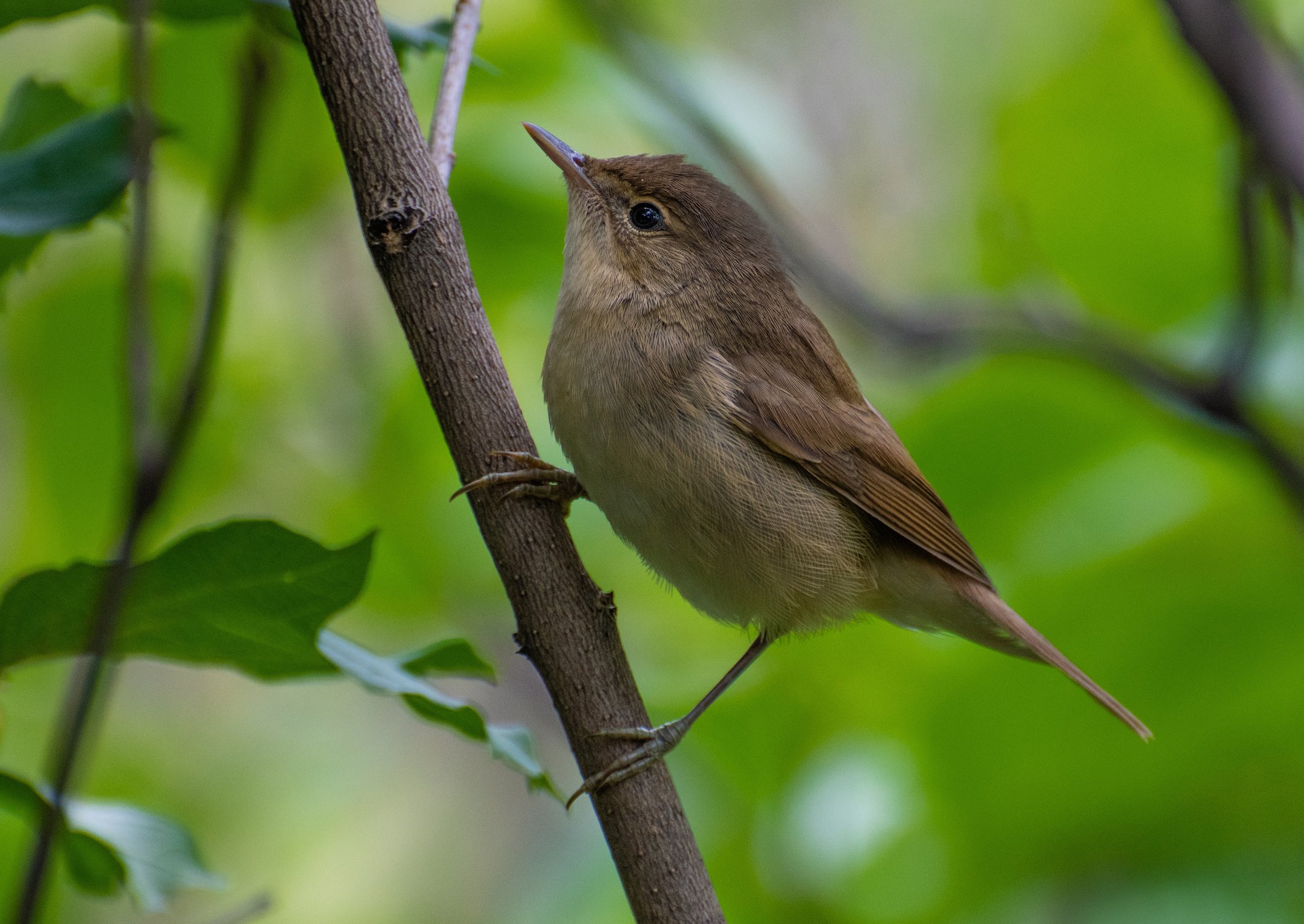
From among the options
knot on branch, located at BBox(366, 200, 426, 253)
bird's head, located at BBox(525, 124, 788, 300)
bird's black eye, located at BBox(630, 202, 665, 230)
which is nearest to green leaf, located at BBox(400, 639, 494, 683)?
knot on branch, located at BBox(366, 200, 426, 253)

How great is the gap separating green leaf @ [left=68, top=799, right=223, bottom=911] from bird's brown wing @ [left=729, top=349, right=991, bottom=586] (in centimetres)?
166

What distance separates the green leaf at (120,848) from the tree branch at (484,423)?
69 cm

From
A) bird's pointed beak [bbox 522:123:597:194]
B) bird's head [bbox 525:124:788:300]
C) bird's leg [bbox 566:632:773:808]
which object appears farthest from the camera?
bird's head [bbox 525:124:788:300]

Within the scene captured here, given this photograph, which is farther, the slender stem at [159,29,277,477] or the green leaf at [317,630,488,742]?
the green leaf at [317,630,488,742]

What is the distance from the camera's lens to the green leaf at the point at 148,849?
198 centimetres

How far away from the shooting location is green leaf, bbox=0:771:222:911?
179cm

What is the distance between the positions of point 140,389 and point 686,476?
80.1 inches

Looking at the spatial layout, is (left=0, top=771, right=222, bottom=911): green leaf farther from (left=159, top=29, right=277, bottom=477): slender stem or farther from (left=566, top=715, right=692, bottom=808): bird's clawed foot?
(left=159, top=29, right=277, bottom=477): slender stem

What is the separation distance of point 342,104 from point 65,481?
53.7 inches

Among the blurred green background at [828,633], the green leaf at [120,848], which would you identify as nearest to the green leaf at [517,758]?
the green leaf at [120,848]

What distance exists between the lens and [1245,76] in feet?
5.77

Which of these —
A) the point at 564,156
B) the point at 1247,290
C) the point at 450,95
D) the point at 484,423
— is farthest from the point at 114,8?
the point at 1247,290

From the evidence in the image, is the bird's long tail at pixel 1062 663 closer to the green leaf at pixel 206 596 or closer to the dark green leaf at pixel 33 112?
the green leaf at pixel 206 596

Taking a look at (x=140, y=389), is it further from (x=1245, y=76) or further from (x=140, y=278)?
(x=1245, y=76)
